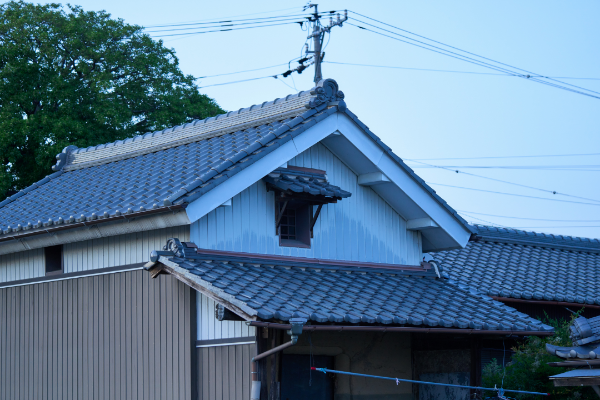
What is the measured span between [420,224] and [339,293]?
10.8 feet

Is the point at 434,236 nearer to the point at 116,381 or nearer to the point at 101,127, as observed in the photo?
the point at 116,381

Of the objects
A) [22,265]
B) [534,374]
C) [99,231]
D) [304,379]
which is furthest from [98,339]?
[534,374]

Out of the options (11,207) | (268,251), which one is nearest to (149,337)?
(268,251)

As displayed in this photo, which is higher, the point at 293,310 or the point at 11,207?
the point at 11,207

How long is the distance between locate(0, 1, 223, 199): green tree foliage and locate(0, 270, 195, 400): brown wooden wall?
12418 mm

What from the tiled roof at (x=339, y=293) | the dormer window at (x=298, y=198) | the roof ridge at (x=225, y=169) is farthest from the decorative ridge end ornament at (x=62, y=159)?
the tiled roof at (x=339, y=293)

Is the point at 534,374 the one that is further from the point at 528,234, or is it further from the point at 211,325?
the point at 528,234

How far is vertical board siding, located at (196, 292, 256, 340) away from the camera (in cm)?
981

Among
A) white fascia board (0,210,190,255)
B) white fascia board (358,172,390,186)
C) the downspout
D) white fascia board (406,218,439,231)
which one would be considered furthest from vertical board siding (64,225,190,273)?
white fascia board (406,218,439,231)

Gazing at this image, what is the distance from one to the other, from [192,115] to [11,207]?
14.5 m

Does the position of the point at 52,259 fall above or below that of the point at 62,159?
below

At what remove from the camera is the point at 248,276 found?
33.4 feet

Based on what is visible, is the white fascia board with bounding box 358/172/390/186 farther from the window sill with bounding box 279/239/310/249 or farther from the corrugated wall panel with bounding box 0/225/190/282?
the corrugated wall panel with bounding box 0/225/190/282

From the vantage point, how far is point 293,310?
29.7ft
